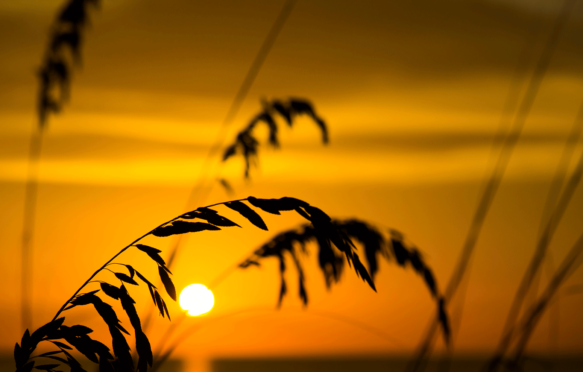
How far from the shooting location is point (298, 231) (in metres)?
1.77

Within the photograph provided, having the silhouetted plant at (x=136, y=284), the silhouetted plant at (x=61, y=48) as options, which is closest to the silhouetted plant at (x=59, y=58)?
the silhouetted plant at (x=61, y=48)

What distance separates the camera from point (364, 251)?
5.77ft

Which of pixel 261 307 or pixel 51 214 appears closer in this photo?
pixel 261 307

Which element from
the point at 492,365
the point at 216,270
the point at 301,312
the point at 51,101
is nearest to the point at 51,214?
the point at 51,101

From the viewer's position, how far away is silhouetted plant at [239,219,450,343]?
5.55 feet

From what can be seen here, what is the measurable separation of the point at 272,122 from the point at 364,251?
64 cm

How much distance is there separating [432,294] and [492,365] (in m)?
0.28

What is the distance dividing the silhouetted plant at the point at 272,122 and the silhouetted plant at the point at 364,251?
0.32m

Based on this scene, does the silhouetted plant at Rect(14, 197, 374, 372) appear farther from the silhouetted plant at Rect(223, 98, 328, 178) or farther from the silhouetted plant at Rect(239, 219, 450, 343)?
the silhouetted plant at Rect(223, 98, 328, 178)

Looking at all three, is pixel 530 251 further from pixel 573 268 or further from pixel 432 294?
pixel 432 294

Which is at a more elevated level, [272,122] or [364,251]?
[272,122]

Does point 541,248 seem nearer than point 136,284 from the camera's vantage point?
No

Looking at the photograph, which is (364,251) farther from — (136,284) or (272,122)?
(136,284)

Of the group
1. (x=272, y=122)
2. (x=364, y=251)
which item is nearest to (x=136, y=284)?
(x=364, y=251)
